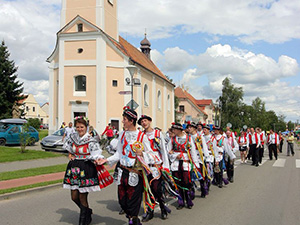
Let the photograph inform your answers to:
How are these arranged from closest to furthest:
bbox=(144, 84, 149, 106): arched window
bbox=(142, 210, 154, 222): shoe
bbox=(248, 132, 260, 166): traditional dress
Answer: bbox=(142, 210, 154, 222): shoe < bbox=(248, 132, 260, 166): traditional dress < bbox=(144, 84, 149, 106): arched window

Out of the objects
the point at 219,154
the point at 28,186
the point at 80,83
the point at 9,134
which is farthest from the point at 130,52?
the point at 28,186

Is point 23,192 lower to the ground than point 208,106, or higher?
lower

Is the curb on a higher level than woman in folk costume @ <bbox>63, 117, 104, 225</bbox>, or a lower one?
lower

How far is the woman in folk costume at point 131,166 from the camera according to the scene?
514cm

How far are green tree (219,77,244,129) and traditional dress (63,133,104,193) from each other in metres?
65.9

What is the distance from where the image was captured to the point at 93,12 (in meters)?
29.4

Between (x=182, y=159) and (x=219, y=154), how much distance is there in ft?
9.59

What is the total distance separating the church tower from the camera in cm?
2925

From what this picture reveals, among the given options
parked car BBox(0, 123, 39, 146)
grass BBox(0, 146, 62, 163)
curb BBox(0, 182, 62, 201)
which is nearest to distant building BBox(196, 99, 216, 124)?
parked car BBox(0, 123, 39, 146)

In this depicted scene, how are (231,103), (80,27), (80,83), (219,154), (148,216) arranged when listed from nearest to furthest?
(148,216), (219,154), (80,27), (80,83), (231,103)

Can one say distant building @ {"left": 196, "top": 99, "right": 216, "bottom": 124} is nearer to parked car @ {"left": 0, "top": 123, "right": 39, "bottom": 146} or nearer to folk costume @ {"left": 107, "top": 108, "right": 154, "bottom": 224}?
parked car @ {"left": 0, "top": 123, "right": 39, "bottom": 146}

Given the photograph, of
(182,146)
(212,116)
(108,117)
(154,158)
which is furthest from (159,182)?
(212,116)

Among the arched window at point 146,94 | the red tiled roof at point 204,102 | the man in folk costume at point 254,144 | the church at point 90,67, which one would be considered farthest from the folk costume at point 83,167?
the red tiled roof at point 204,102

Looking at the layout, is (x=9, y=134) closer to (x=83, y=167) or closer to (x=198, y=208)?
(x=198, y=208)
